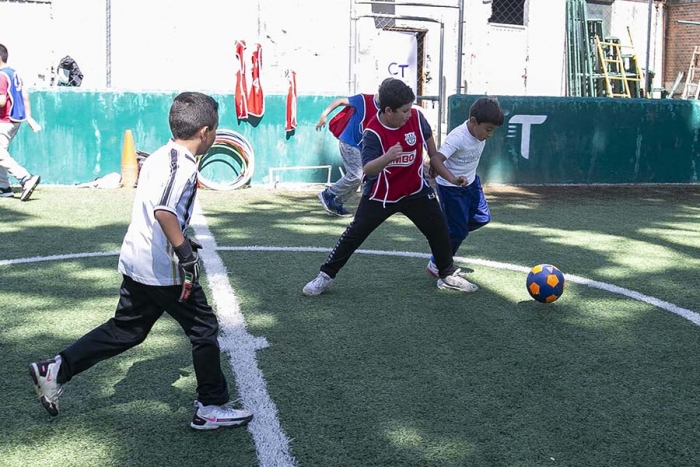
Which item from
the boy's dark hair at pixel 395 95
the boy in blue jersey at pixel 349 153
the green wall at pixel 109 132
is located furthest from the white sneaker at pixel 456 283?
the green wall at pixel 109 132

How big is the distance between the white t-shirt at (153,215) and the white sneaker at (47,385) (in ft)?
1.81

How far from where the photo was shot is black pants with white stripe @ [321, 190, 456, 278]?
6062 mm

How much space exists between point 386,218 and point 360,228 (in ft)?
0.65

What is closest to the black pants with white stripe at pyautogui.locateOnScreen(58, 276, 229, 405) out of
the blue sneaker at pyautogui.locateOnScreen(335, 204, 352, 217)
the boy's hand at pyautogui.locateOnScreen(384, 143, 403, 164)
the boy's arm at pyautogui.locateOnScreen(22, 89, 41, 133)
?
the boy's hand at pyautogui.locateOnScreen(384, 143, 403, 164)

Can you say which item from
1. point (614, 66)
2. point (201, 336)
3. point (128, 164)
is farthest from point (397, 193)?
point (614, 66)

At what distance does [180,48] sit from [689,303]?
1635cm

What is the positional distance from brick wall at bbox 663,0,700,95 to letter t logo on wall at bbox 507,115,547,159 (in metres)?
16.9

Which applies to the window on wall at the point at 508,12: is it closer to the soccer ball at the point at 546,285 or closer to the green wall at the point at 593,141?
the green wall at the point at 593,141

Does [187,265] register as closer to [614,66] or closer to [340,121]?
[340,121]

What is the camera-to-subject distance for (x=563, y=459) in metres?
3.43

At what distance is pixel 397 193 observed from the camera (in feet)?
19.8

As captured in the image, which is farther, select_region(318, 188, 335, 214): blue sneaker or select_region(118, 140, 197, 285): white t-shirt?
select_region(318, 188, 335, 214): blue sneaker

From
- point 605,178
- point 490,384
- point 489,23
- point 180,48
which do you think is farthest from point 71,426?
point 489,23

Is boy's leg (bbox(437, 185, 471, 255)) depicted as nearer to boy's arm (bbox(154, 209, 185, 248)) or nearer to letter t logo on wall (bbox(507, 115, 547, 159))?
boy's arm (bbox(154, 209, 185, 248))
